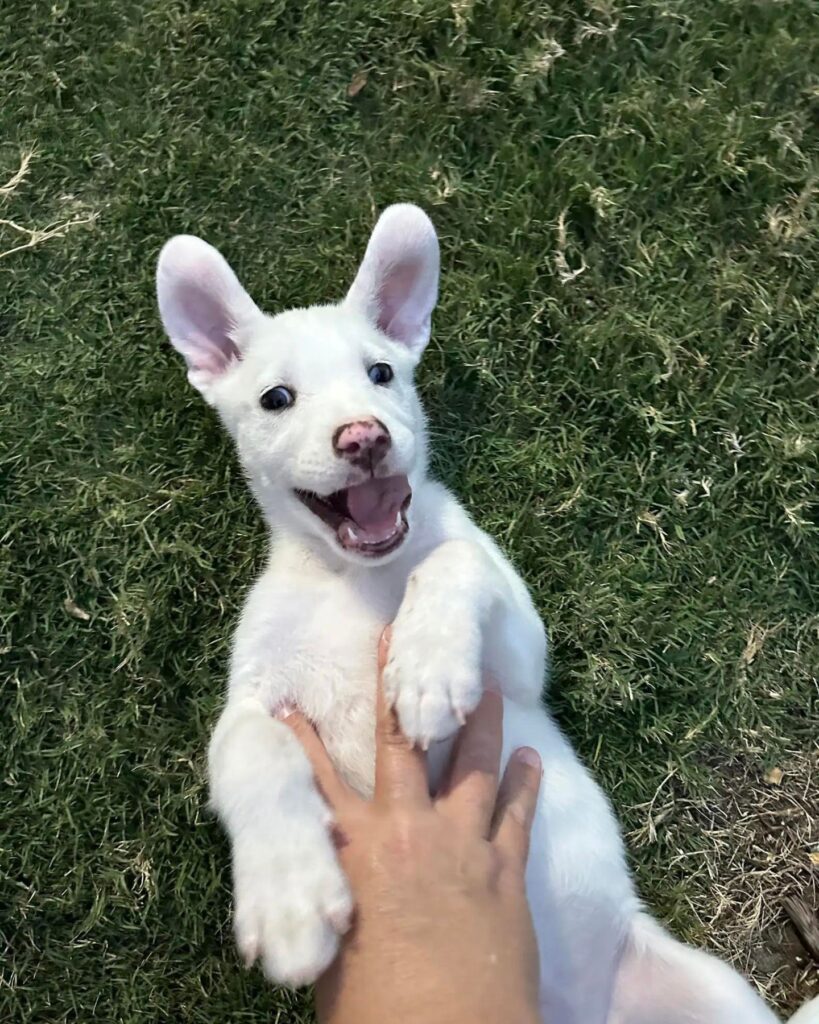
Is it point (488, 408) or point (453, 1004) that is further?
point (488, 408)

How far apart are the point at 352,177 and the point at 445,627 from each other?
2348 millimetres

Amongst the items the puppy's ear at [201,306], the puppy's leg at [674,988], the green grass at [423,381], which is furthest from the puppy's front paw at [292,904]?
the puppy's ear at [201,306]

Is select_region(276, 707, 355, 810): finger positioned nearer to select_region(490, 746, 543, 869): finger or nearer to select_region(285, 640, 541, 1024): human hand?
select_region(285, 640, 541, 1024): human hand

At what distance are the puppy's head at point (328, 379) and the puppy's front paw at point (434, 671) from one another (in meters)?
0.31

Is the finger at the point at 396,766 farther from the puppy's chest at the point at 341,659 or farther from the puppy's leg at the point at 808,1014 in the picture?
the puppy's leg at the point at 808,1014

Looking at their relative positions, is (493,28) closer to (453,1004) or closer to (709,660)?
(709,660)

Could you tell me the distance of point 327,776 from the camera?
2.52 metres

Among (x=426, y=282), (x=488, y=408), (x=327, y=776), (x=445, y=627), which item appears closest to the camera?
(x=445, y=627)

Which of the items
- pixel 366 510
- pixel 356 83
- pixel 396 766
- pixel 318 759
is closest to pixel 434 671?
pixel 396 766

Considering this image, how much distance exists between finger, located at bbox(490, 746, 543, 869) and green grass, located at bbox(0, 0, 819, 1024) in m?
0.83

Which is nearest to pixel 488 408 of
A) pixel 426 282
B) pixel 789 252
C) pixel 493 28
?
pixel 426 282

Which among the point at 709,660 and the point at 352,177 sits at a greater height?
the point at 352,177

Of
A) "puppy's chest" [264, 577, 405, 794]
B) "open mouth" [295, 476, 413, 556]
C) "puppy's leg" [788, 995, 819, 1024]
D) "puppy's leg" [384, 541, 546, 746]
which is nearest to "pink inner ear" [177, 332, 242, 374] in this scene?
"open mouth" [295, 476, 413, 556]

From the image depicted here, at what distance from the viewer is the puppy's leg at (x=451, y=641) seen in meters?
2.27
